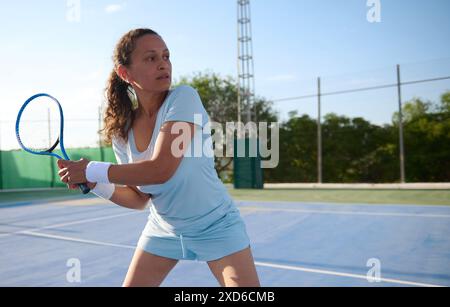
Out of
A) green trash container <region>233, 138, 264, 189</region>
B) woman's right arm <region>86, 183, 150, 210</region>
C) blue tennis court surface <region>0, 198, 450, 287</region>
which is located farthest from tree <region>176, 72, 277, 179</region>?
woman's right arm <region>86, 183, 150, 210</region>

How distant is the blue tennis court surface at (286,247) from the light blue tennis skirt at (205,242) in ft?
6.10

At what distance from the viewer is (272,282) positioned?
3.85m

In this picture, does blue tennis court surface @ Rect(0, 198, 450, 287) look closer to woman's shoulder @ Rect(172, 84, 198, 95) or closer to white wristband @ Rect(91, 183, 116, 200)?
white wristband @ Rect(91, 183, 116, 200)

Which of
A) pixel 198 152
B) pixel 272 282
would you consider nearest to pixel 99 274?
pixel 272 282

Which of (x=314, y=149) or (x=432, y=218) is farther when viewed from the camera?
(x=314, y=149)

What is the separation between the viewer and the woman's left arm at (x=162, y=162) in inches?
67.7

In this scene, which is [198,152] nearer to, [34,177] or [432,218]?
[432,218]

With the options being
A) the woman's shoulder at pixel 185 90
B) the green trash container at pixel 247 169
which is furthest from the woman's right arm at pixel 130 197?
the green trash container at pixel 247 169

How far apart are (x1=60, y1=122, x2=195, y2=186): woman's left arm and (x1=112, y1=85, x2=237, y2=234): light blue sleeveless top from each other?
6 centimetres

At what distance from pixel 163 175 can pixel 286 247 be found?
3.87 meters

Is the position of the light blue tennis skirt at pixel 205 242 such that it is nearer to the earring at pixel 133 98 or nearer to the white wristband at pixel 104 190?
the white wristband at pixel 104 190

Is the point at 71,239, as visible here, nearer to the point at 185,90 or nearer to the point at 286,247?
the point at 286,247
